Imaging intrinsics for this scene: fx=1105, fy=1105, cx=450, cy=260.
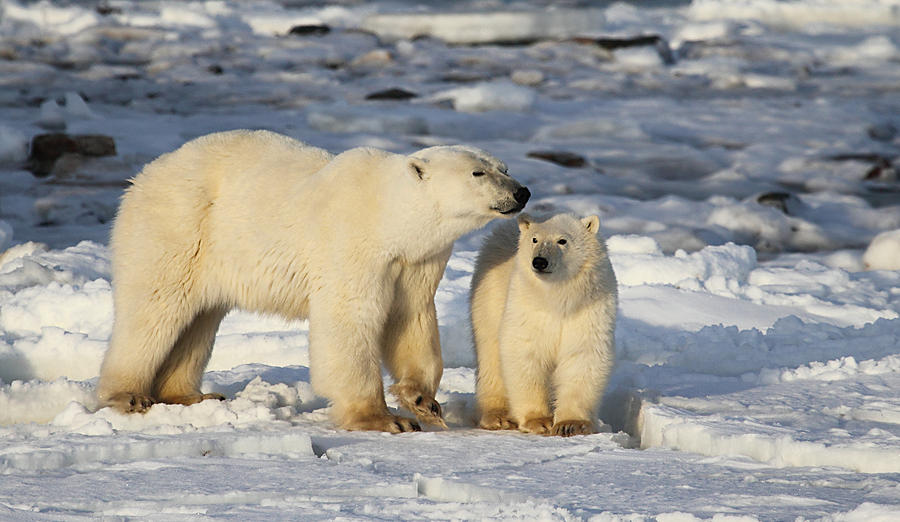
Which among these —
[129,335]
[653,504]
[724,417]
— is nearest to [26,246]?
[129,335]

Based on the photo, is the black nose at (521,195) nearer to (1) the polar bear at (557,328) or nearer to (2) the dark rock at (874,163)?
(1) the polar bear at (557,328)

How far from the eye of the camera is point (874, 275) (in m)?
7.92

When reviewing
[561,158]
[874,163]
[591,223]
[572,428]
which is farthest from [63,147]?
[874,163]

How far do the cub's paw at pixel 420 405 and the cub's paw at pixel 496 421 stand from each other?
0.69ft

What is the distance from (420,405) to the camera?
4.46m

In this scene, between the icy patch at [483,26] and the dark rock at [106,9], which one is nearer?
the icy patch at [483,26]

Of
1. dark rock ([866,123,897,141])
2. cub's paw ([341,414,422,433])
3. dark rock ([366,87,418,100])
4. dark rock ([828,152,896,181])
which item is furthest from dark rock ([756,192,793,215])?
cub's paw ([341,414,422,433])

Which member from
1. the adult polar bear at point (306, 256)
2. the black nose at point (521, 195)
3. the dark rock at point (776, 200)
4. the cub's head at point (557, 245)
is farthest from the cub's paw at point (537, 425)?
the dark rock at point (776, 200)

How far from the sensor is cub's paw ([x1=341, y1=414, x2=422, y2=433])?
13.9 feet

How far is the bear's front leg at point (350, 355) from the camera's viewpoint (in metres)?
4.24

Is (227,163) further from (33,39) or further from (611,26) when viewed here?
(611,26)

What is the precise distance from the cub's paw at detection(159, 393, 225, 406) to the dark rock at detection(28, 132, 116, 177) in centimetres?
680

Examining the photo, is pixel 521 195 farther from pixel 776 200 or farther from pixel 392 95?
pixel 392 95

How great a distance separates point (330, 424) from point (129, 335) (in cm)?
97
